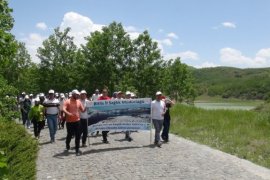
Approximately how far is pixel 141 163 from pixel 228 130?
9.04 metres

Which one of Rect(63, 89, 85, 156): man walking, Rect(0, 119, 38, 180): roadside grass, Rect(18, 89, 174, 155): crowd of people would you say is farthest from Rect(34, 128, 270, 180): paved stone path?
→ Rect(0, 119, 38, 180): roadside grass

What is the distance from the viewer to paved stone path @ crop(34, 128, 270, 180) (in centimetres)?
1144

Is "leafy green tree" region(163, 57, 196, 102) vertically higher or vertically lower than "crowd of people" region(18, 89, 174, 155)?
higher

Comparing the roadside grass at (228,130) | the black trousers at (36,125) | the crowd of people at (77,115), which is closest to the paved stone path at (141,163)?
the crowd of people at (77,115)

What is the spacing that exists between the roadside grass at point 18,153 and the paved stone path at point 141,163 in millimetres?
2405

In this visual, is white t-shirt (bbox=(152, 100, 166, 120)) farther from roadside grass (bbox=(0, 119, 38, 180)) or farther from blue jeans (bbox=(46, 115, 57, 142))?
roadside grass (bbox=(0, 119, 38, 180))

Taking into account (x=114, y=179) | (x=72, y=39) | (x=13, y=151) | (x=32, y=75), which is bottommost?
(x=114, y=179)

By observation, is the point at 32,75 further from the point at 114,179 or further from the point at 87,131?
the point at 114,179

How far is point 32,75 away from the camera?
202 feet

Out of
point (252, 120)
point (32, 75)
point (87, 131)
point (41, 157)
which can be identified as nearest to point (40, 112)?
point (87, 131)

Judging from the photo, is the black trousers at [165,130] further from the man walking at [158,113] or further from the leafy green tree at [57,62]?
the leafy green tree at [57,62]

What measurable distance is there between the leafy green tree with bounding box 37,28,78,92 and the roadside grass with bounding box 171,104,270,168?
2626 centimetres

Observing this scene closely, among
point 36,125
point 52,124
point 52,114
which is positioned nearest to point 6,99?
point 36,125

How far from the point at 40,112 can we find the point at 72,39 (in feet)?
128
